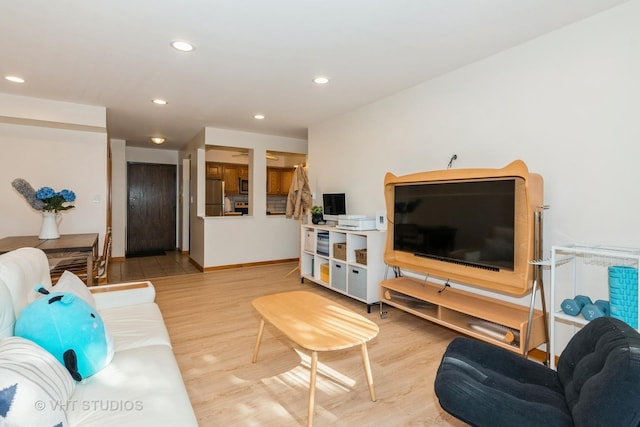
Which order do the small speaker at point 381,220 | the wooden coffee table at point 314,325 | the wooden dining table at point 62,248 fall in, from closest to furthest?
the wooden coffee table at point 314,325
the wooden dining table at point 62,248
the small speaker at point 381,220

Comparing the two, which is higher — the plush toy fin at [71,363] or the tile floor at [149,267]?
the plush toy fin at [71,363]

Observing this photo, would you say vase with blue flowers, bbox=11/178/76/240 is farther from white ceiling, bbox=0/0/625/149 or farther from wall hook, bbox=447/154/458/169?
wall hook, bbox=447/154/458/169

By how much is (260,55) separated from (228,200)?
555cm

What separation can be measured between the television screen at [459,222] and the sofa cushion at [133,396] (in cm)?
224

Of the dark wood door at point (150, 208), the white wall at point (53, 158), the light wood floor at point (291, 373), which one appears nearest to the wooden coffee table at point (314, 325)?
the light wood floor at point (291, 373)

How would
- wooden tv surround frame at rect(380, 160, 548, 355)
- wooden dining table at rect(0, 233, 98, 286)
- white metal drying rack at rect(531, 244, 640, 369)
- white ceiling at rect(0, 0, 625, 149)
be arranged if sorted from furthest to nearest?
wooden dining table at rect(0, 233, 98, 286) < wooden tv surround frame at rect(380, 160, 548, 355) < white ceiling at rect(0, 0, 625, 149) < white metal drying rack at rect(531, 244, 640, 369)

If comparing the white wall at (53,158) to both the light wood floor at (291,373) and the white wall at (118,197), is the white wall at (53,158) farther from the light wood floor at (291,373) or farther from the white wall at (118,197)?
the white wall at (118,197)

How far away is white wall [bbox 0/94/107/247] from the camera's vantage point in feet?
13.1

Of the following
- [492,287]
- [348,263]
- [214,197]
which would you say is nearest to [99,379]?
[492,287]

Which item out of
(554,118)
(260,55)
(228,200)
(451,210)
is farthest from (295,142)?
(554,118)

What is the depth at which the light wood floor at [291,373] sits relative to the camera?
6.15 feet

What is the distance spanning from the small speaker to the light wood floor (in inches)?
35.9

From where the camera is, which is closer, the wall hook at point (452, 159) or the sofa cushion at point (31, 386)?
the sofa cushion at point (31, 386)

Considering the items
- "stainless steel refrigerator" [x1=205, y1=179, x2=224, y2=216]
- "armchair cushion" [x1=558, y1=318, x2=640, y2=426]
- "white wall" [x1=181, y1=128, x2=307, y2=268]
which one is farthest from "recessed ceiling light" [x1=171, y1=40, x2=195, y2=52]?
"stainless steel refrigerator" [x1=205, y1=179, x2=224, y2=216]
